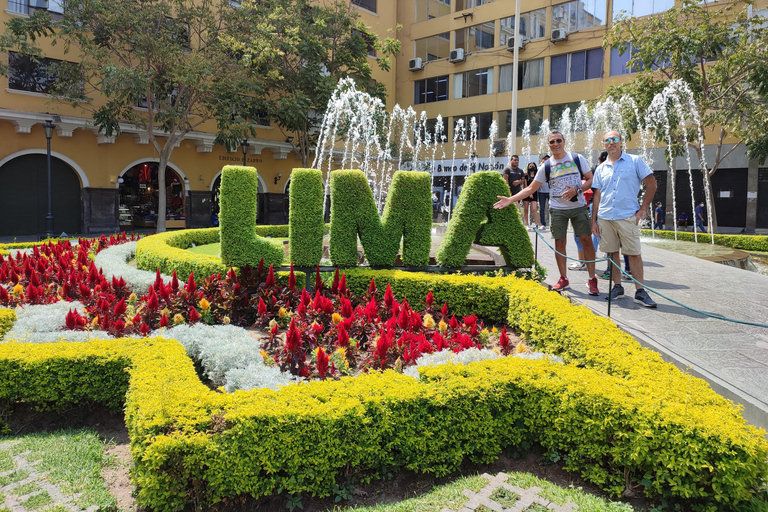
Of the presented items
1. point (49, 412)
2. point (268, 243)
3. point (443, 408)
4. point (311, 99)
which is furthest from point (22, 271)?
point (311, 99)

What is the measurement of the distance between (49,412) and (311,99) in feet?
64.9

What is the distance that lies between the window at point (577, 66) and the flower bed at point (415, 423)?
25.7 m

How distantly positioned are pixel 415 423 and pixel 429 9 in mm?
33729

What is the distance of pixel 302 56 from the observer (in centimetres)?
2147

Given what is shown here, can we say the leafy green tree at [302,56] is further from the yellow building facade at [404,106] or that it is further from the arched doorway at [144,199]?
the arched doorway at [144,199]

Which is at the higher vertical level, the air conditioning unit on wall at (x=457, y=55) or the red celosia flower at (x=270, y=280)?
the air conditioning unit on wall at (x=457, y=55)

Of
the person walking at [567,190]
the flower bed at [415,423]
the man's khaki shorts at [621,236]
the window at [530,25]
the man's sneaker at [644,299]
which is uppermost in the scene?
the window at [530,25]

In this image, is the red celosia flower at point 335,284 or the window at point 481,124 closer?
the red celosia flower at point 335,284

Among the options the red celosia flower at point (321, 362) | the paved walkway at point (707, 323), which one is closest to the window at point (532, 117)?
the paved walkway at point (707, 323)

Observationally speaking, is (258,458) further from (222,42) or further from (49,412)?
(222,42)

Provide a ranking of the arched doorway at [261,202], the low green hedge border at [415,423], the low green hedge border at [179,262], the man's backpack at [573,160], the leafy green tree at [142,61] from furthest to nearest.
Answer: the arched doorway at [261,202]
the leafy green tree at [142,61]
the low green hedge border at [179,262]
the man's backpack at [573,160]
the low green hedge border at [415,423]

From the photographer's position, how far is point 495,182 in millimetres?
6680

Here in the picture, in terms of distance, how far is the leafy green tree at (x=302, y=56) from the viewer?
18406mm

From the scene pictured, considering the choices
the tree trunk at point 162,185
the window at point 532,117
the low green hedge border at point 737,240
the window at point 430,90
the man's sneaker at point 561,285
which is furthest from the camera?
the window at point 430,90
